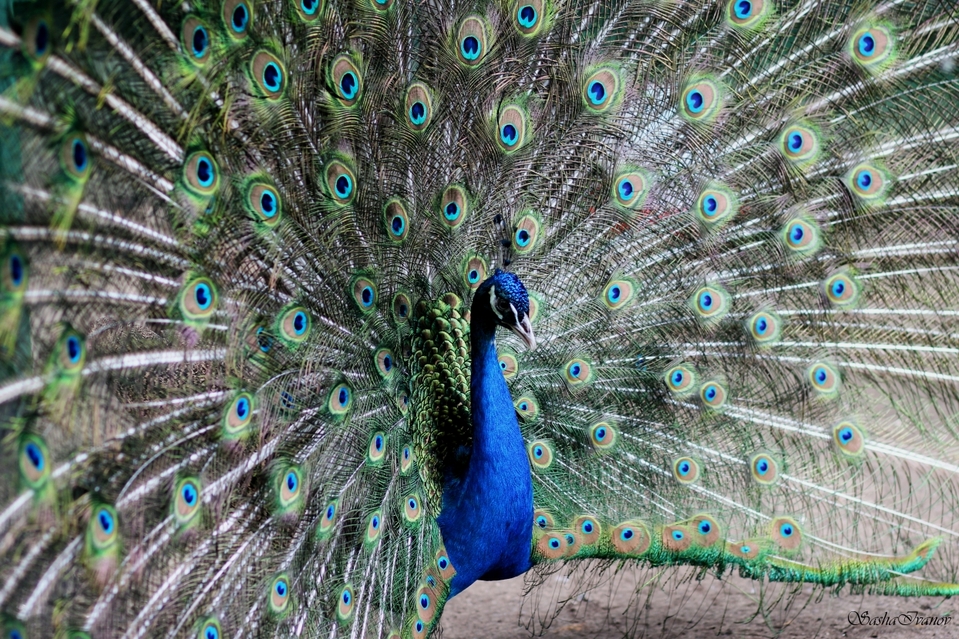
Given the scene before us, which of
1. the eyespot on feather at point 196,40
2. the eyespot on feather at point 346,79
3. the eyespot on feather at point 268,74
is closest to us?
the eyespot on feather at point 196,40

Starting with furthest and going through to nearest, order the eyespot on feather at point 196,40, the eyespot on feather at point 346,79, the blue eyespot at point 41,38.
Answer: the eyespot on feather at point 346,79 < the eyespot on feather at point 196,40 < the blue eyespot at point 41,38

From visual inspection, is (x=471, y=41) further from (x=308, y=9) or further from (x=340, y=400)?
(x=340, y=400)

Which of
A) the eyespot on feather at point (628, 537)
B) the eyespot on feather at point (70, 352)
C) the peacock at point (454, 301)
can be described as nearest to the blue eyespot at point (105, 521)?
the peacock at point (454, 301)

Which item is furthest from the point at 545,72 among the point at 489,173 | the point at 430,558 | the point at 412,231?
the point at 430,558

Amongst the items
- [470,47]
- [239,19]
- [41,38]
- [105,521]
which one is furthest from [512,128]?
[105,521]

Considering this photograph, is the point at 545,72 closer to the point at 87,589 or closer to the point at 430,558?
the point at 430,558

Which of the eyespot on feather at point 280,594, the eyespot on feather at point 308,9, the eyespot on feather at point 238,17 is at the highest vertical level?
the eyespot on feather at point 308,9

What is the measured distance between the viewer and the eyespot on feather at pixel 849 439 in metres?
2.83

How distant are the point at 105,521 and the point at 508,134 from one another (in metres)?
1.49

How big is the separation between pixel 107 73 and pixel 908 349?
2.49 m

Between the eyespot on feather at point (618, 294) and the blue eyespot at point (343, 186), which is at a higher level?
the blue eyespot at point (343, 186)

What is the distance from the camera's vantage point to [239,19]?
1.80m

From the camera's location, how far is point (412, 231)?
2416 mm

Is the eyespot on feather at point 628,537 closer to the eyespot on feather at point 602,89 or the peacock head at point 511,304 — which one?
the peacock head at point 511,304
